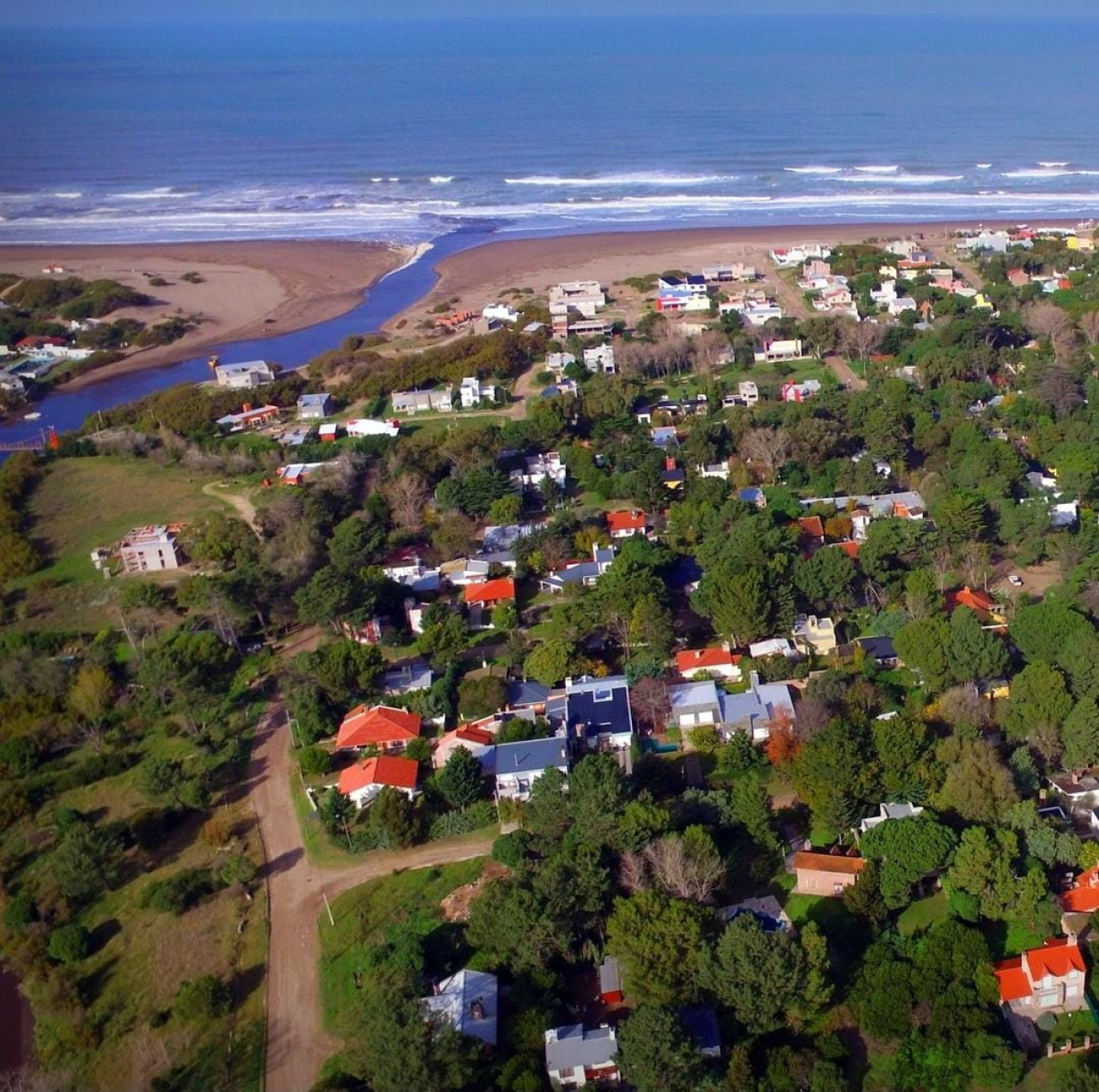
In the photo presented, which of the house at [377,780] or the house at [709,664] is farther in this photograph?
the house at [709,664]

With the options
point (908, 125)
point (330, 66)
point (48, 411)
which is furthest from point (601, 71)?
point (48, 411)

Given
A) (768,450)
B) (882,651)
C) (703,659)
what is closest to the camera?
(882,651)

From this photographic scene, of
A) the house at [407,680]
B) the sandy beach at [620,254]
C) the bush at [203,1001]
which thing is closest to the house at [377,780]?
the house at [407,680]

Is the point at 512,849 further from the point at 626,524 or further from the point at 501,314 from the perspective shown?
the point at 501,314

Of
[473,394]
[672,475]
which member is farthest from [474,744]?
[473,394]

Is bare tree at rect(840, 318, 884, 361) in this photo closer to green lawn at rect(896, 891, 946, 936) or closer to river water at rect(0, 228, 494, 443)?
river water at rect(0, 228, 494, 443)

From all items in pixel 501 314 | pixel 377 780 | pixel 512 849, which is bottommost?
pixel 512 849

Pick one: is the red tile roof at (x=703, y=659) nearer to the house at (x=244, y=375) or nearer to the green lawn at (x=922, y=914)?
the green lawn at (x=922, y=914)

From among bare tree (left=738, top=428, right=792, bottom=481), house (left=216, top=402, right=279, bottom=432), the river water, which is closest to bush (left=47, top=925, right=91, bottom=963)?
bare tree (left=738, top=428, right=792, bottom=481)
